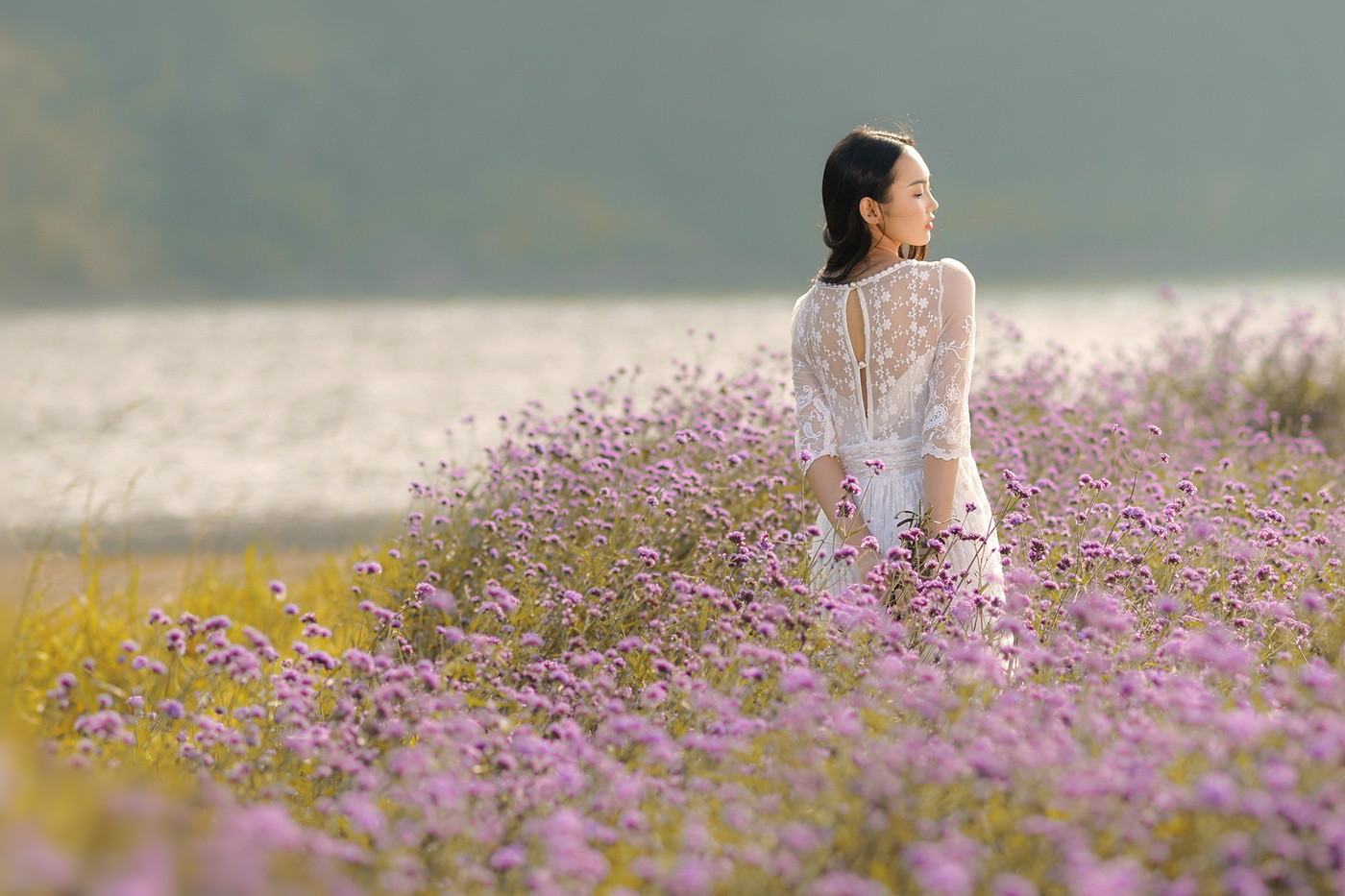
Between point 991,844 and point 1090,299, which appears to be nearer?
point 991,844

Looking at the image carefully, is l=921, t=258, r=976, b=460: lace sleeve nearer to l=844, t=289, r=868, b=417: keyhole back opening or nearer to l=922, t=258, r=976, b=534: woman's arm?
l=922, t=258, r=976, b=534: woman's arm

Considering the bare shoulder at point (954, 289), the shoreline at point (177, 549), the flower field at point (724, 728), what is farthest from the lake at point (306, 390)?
the bare shoulder at point (954, 289)

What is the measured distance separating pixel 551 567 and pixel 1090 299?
29.6 m

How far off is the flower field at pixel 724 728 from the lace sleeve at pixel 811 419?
0.33 meters

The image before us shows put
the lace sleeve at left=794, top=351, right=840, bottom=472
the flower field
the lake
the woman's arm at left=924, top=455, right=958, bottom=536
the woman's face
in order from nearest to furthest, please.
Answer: the flower field, the woman's arm at left=924, top=455, right=958, bottom=536, the woman's face, the lace sleeve at left=794, top=351, right=840, bottom=472, the lake

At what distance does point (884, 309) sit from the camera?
3.90 m

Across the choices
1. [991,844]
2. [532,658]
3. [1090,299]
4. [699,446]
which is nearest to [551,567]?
[532,658]

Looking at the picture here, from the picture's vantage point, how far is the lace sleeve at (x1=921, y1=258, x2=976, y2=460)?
3855mm

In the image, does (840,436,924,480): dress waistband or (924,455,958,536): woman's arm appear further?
(840,436,924,480): dress waistband

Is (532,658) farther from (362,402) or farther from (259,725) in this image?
(362,402)

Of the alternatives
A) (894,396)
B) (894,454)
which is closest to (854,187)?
(894,396)

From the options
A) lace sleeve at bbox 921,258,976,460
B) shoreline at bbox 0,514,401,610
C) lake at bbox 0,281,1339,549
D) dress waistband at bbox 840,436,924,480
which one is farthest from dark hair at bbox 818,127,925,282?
shoreline at bbox 0,514,401,610

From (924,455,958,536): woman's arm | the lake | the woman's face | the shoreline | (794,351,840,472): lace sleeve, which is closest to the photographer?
(924,455,958,536): woman's arm

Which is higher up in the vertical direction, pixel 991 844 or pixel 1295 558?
pixel 1295 558
